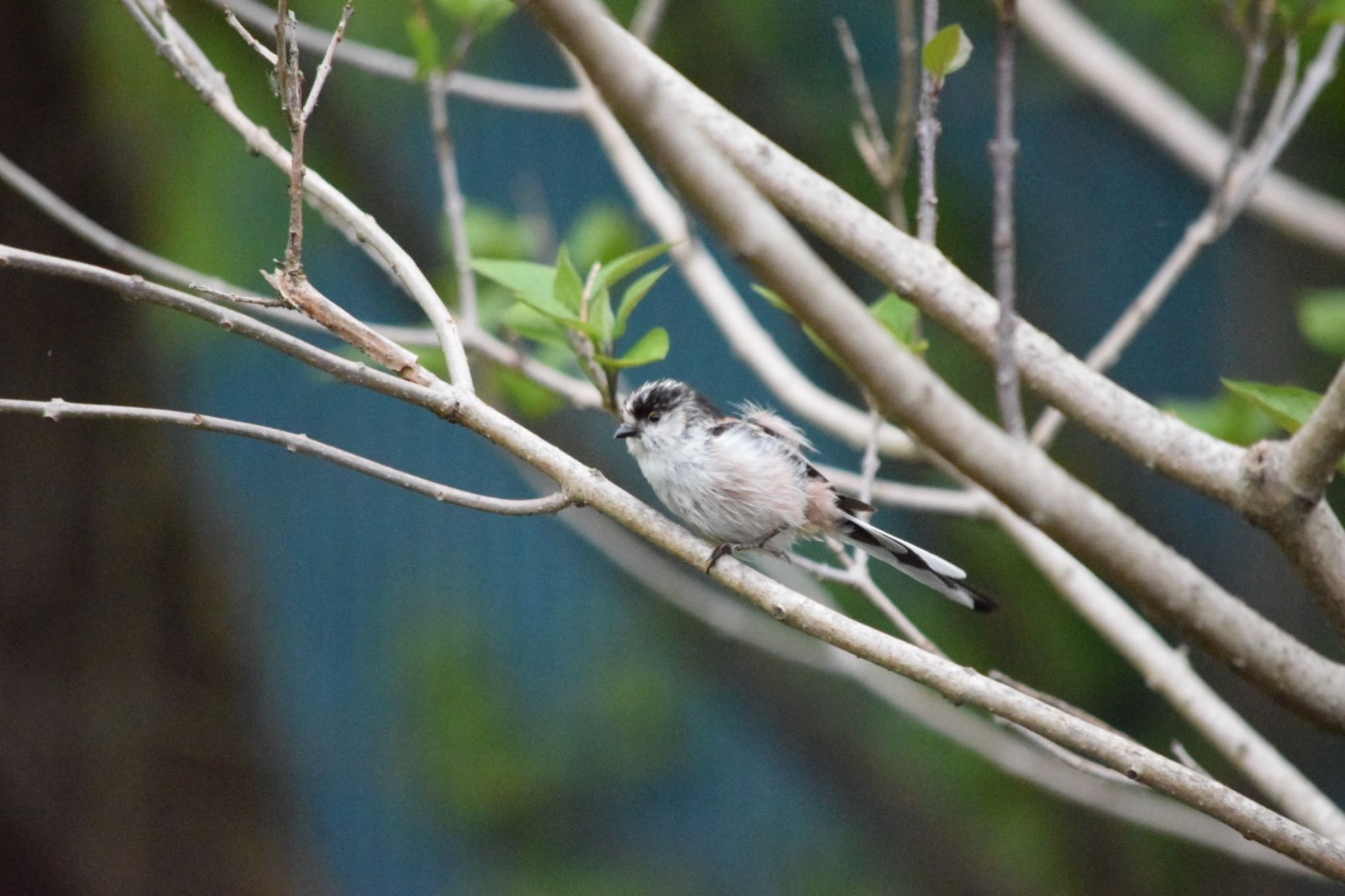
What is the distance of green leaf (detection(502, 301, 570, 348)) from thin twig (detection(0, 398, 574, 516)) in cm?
61

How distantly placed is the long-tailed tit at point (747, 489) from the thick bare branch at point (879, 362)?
79 cm

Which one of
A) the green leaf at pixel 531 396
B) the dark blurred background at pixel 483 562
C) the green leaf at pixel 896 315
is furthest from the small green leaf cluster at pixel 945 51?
the dark blurred background at pixel 483 562

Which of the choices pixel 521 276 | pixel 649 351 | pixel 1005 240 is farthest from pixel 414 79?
pixel 1005 240

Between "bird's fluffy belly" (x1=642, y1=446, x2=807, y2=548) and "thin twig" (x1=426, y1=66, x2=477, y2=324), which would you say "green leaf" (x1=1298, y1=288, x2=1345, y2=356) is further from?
"thin twig" (x1=426, y1=66, x2=477, y2=324)

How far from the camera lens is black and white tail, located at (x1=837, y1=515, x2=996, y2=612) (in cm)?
203

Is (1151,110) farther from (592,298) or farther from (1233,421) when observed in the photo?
(592,298)

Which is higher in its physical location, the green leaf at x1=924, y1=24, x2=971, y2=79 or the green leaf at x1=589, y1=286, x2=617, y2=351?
the green leaf at x1=924, y1=24, x2=971, y2=79

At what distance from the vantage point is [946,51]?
1.53m

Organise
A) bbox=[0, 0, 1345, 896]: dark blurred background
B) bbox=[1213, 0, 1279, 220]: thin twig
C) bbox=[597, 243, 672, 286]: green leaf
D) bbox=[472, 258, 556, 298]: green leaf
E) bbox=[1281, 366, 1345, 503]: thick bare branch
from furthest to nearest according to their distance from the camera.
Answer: bbox=[0, 0, 1345, 896]: dark blurred background < bbox=[1213, 0, 1279, 220]: thin twig < bbox=[472, 258, 556, 298]: green leaf < bbox=[597, 243, 672, 286]: green leaf < bbox=[1281, 366, 1345, 503]: thick bare branch

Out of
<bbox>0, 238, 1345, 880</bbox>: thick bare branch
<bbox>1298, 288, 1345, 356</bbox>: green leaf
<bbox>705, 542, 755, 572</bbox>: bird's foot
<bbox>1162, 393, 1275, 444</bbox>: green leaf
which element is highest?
<bbox>1298, 288, 1345, 356</bbox>: green leaf

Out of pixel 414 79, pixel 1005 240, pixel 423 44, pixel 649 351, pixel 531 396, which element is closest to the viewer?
pixel 1005 240

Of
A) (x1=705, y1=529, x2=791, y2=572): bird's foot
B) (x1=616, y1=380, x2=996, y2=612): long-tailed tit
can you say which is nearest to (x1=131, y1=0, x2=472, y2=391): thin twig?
(x1=705, y1=529, x2=791, y2=572): bird's foot

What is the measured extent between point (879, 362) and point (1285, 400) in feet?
2.52

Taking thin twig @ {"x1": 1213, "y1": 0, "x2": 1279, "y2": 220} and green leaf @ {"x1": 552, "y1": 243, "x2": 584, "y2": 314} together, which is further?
thin twig @ {"x1": 1213, "y1": 0, "x2": 1279, "y2": 220}
